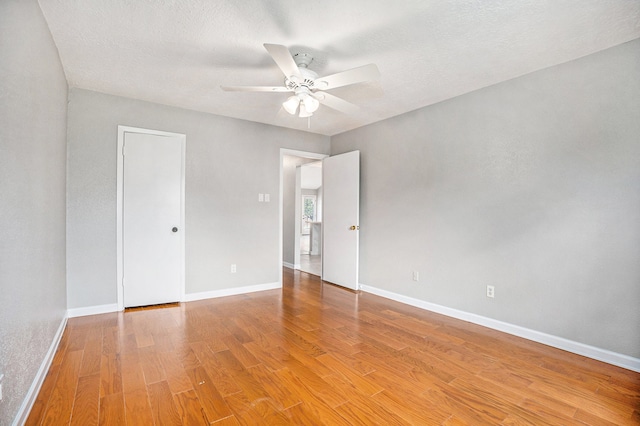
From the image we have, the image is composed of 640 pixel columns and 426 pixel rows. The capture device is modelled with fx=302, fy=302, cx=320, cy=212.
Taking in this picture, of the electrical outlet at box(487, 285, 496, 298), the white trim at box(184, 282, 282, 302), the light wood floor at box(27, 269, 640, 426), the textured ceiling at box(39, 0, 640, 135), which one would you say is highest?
the textured ceiling at box(39, 0, 640, 135)

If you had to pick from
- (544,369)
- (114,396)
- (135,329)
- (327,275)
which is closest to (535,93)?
(544,369)

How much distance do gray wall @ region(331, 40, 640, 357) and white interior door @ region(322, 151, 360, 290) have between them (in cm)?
66

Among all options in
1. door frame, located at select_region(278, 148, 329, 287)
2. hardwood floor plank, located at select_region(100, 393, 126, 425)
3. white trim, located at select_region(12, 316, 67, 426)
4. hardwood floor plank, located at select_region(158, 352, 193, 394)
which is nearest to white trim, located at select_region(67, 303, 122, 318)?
white trim, located at select_region(12, 316, 67, 426)

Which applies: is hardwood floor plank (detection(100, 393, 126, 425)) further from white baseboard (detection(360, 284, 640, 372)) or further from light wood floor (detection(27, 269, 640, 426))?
white baseboard (detection(360, 284, 640, 372))

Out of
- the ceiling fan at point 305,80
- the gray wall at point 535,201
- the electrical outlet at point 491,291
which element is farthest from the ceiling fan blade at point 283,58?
the electrical outlet at point 491,291

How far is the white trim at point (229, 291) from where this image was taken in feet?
12.4

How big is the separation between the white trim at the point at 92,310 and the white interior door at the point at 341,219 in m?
2.82

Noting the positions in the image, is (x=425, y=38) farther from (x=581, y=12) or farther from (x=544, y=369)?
(x=544, y=369)

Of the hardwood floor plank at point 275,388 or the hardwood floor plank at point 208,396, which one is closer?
the hardwood floor plank at point 208,396

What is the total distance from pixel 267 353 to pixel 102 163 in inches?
105

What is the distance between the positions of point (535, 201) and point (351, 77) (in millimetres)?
1957

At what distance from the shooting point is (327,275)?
15.9 feet

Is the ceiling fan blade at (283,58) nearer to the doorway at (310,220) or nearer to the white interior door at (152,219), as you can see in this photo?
the white interior door at (152,219)

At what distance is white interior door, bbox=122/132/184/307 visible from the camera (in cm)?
339
